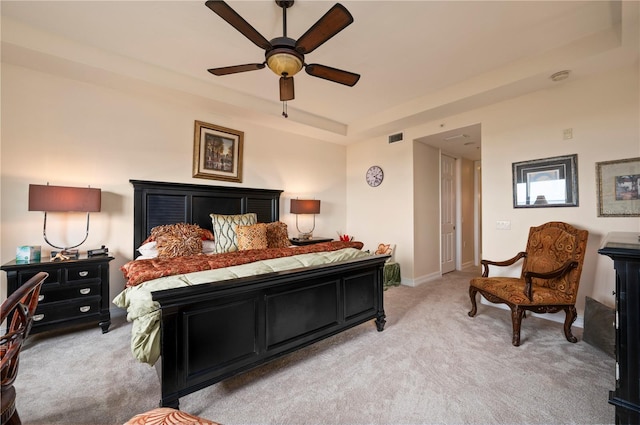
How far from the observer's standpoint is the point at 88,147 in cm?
312

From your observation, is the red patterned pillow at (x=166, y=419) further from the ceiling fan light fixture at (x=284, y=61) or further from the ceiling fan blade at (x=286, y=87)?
the ceiling fan blade at (x=286, y=87)

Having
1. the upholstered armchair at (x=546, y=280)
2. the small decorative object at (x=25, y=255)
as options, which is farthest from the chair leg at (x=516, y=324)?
the small decorative object at (x=25, y=255)

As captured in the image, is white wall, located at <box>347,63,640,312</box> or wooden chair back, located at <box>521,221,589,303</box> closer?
wooden chair back, located at <box>521,221,589,303</box>

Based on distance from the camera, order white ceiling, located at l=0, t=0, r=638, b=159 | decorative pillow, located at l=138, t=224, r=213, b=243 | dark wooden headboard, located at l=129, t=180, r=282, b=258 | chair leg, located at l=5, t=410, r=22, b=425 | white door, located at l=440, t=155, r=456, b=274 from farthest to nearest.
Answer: white door, located at l=440, t=155, r=456, b=274
dark wooden headboard, located at l=129, t=180, r=282, b=258
decorative pillow, located at l=138, t=224, r=213, b=243
white ceiling, located at l=0, t=0, r=638, b=159
chair leg, located at l=5, t=410, r=22, b=425

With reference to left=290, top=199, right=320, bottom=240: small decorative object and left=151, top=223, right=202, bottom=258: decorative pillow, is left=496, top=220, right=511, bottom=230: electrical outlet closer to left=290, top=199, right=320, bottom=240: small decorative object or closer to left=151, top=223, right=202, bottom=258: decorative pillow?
left=290, top=199, right=320, bottom=240: small decorative object

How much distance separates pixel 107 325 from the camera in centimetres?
276

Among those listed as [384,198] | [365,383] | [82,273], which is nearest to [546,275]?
[365,383]

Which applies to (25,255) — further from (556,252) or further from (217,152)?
(556,252)

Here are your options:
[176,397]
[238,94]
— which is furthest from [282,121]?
[176,397]

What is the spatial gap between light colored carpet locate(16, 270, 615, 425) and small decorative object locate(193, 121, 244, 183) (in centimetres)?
232

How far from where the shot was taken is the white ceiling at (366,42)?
7.43ft

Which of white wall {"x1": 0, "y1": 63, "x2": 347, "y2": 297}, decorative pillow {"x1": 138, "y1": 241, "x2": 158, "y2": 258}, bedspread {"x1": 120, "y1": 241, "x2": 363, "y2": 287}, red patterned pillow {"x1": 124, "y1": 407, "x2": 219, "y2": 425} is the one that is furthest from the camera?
decorative pillow {"x1": 138, "y1": 241, "x2": 158, "y2": 258}

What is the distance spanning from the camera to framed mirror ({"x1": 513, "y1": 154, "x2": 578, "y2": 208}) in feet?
9.91

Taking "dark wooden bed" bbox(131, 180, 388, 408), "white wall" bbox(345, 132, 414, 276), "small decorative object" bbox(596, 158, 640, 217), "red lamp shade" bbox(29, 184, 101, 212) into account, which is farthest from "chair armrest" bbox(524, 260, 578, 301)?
"red lamp shade" bbox(29, 184, 101, 212)
